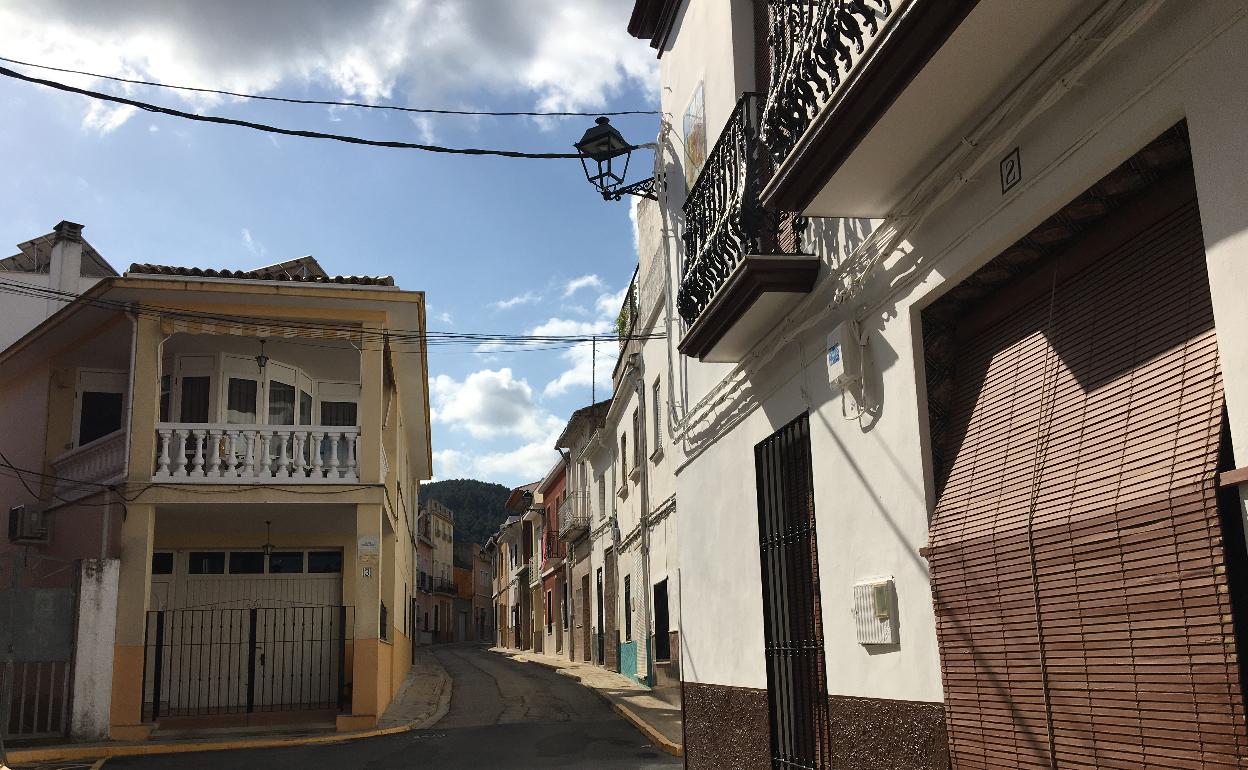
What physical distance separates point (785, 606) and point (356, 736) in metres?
9.49

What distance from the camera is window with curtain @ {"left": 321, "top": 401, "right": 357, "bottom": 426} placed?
1977 cm

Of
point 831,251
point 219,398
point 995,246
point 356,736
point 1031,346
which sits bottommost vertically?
point 356,736

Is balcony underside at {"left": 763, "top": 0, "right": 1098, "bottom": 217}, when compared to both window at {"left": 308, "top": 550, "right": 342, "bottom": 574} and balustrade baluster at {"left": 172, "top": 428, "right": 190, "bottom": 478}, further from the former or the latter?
window at {"left": 308, "top": 550, "right": 342, "bottom": 574}

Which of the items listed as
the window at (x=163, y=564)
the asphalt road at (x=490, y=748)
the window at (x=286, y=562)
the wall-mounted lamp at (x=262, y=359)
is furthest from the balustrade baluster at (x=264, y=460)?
the asphalt road at (x=490, y=748)

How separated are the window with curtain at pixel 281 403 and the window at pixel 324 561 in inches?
99.9

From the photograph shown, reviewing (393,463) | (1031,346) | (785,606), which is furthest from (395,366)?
(1031,346)

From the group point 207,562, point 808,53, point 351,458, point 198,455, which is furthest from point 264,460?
point 808,53

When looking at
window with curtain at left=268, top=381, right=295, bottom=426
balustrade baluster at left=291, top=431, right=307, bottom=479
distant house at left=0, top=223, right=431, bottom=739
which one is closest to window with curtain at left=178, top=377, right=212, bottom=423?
distant house at left=0, top=223, right=431, bottom=739

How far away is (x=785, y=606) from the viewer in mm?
7621

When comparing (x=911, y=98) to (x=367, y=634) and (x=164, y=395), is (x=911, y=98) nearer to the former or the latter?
(x=367, y=634)

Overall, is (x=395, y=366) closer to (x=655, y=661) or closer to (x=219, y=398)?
(x=219, y=398)

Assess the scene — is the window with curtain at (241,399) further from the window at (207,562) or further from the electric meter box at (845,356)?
the electric meter box at (845,356)

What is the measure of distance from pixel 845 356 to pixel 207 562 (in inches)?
617

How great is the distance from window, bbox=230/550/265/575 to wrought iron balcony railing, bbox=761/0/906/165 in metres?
15.0
